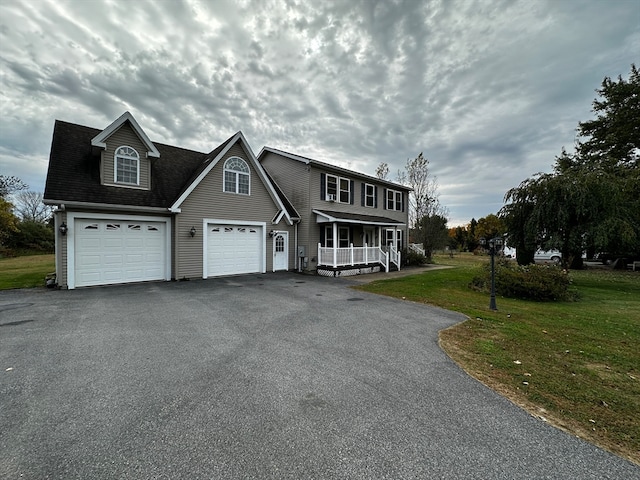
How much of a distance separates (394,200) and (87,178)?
18.4m

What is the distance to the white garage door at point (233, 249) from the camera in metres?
13.0

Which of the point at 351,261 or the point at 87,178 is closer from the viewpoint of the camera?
the point at 87,178

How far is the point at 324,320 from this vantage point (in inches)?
255

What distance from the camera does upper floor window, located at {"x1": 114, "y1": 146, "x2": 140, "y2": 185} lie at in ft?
37.2

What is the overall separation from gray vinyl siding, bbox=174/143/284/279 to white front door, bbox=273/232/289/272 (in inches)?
13.0

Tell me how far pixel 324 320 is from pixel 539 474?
4.64 meters

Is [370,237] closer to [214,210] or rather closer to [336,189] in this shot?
[336,189]

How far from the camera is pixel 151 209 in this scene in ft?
36.9

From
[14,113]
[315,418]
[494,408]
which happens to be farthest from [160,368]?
[14,113]

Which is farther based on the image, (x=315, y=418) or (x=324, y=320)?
(x=324, y=320)

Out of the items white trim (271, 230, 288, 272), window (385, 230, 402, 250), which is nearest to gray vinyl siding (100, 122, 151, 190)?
white trim (271, 230, 288, 272)

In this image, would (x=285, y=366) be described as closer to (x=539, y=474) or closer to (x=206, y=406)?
(x=206, y=406)

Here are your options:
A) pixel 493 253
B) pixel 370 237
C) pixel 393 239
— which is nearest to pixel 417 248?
pixel 393 239

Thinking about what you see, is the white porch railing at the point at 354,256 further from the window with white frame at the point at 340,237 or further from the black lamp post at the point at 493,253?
the black lamp post at the point at 493,253
